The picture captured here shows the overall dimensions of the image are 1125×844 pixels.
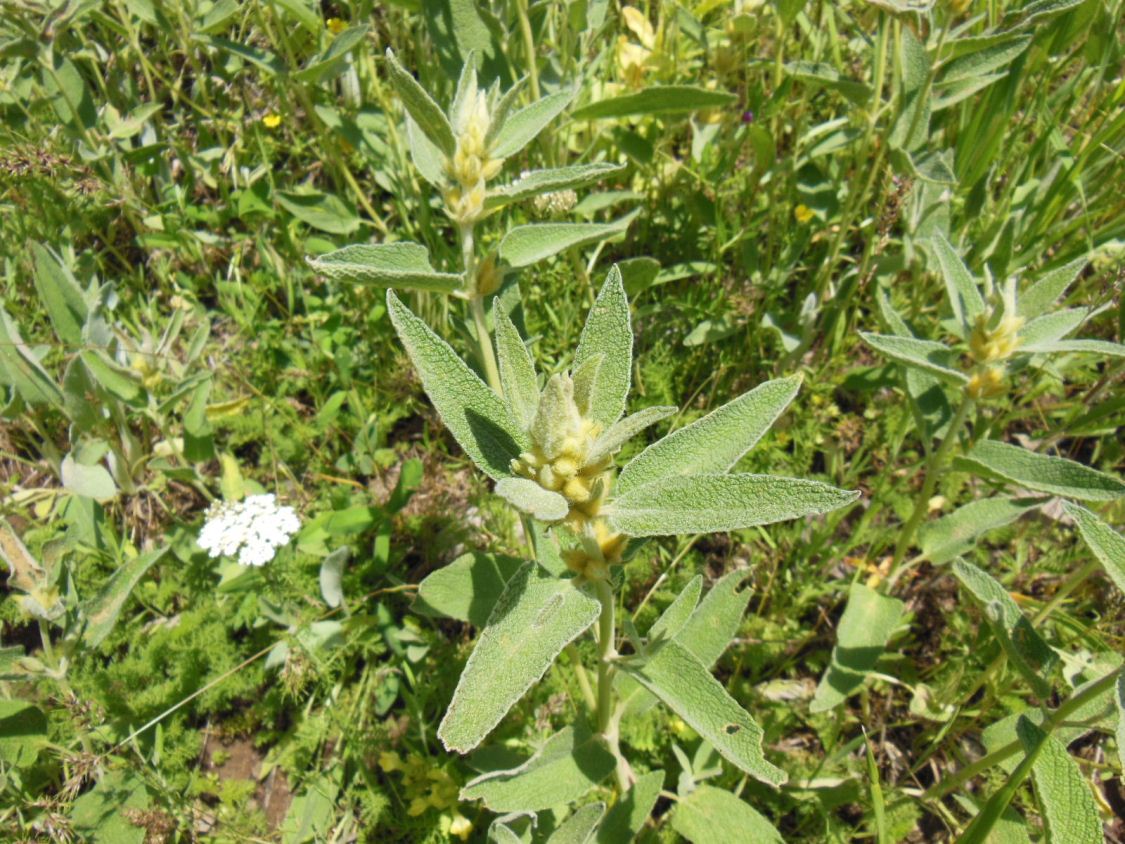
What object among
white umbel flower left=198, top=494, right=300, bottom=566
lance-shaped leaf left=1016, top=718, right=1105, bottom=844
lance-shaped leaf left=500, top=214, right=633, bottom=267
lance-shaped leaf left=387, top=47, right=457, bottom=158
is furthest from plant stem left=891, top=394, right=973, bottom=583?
white umbel flower left=198, top=494, right=300, bottom=566

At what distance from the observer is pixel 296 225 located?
3104mm

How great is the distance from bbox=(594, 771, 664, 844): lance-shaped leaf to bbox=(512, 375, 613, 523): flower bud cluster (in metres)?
0.74

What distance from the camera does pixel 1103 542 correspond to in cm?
137

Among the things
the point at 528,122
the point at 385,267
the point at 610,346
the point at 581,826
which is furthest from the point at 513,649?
the point at 528,122

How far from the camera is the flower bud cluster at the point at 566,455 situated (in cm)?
108

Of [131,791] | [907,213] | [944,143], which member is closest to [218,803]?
[131,791]

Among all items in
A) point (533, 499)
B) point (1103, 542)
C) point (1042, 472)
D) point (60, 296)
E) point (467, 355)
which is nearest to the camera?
point (533, 499)

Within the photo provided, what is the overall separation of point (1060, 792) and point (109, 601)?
204cm

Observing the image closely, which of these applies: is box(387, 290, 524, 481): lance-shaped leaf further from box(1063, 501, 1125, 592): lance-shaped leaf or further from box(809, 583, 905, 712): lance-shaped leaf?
box(809, 583, 905, 712): lance-shaped leaf

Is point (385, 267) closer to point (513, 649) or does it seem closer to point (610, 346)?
point (610, 346)

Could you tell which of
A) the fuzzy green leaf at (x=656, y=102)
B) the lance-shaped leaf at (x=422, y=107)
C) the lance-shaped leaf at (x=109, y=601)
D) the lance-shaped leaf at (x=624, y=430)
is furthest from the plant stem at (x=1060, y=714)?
the lance-shaped leaf at (x=109, y=601)

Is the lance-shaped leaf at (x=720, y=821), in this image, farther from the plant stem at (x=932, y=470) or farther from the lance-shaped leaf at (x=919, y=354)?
the lance-shaped leaf at (x=919, y=354)

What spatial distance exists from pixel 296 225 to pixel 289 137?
0.53 meters

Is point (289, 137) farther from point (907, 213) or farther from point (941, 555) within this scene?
point (941, 555)
